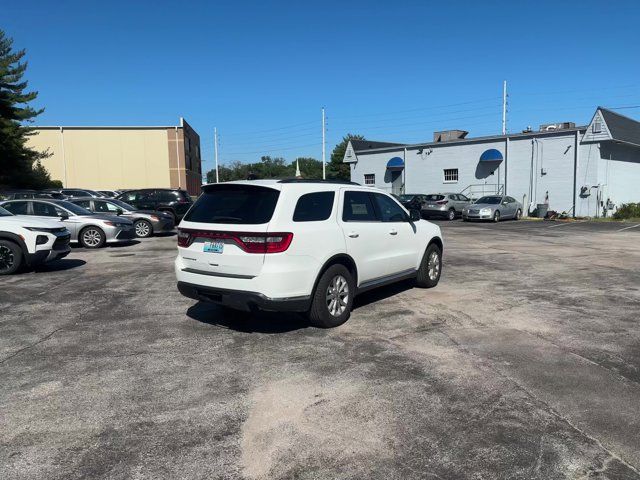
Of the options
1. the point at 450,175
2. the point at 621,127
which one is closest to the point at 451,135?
the point at 450,175

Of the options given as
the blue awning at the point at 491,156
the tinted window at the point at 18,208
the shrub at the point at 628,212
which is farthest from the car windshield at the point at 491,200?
the tinted window at the point at 18,208

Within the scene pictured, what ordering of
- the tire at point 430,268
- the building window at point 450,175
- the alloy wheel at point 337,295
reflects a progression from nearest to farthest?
1. the alloy wheel at point 337,295
2. the tire at point 430,268
3. the building window at point 450,175

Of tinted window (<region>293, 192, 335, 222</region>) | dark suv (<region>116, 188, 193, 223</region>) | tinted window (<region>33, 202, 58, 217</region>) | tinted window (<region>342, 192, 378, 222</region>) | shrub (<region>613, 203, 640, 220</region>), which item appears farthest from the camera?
shrub (<region>613, 203, 640, 220</region>)

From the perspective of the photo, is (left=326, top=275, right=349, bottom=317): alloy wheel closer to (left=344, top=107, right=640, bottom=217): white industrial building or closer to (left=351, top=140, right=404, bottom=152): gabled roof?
(left=344, top=107, right=640, bottom=217): white industrial building

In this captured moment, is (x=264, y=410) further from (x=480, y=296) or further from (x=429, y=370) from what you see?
(x=480, y=296)

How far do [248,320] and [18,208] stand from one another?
9.86 meters

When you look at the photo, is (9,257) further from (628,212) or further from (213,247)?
(628,212)

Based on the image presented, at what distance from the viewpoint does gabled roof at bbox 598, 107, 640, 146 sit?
2842 cm

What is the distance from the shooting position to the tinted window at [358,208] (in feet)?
21.9

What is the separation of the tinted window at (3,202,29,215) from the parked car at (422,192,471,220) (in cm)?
2126

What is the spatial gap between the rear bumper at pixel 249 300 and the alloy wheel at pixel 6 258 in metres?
6.06

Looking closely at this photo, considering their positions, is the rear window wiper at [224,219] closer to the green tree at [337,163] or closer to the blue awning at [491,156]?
the blue awning at [491,156]

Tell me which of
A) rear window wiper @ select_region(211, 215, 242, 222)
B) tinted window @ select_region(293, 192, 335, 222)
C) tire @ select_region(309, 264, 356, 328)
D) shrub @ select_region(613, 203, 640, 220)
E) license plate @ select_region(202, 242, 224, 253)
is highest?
tinted window @ select_region(293, 192, 335, 222)

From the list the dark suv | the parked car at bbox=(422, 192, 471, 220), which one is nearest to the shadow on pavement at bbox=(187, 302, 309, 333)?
the dark suv
